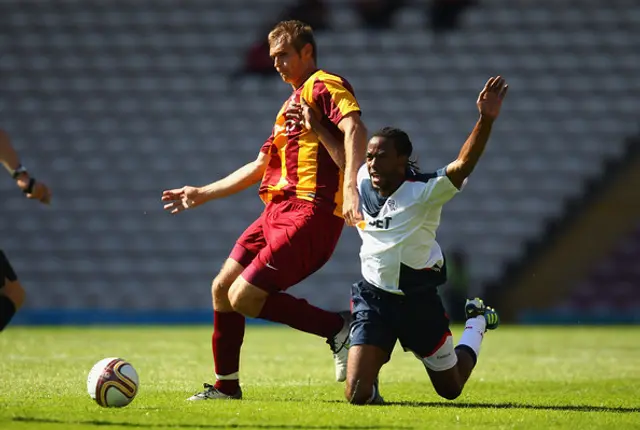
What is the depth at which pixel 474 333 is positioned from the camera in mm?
6805

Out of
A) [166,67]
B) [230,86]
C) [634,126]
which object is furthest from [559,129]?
[166,67]

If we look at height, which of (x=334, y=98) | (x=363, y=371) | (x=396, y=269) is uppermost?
(x=334, y=98)

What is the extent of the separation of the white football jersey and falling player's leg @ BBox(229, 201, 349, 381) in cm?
32

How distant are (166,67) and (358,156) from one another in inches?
572

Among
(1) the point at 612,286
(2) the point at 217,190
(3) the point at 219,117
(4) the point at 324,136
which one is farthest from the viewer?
(3) the point at 219,117

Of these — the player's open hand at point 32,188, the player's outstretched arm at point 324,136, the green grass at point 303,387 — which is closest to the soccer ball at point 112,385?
the green grass at point 303,387

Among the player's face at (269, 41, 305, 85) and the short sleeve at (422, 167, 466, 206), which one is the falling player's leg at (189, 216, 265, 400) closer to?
the player's face at (269, 41, 305, 85)

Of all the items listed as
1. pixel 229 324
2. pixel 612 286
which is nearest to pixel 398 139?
pixel 229 324

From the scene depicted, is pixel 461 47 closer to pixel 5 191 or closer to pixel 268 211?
pixel 5 191

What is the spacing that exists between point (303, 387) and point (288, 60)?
2.15m

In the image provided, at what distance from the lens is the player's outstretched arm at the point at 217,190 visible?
6.89 metres

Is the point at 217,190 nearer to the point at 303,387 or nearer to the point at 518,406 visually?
the point at 303,387

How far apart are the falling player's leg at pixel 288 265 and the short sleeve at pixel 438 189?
2.27ft

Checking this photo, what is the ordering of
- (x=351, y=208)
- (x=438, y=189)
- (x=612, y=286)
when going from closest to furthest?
(x=351, y=208) → (x=438, y=189) → (x=612, y=286)
